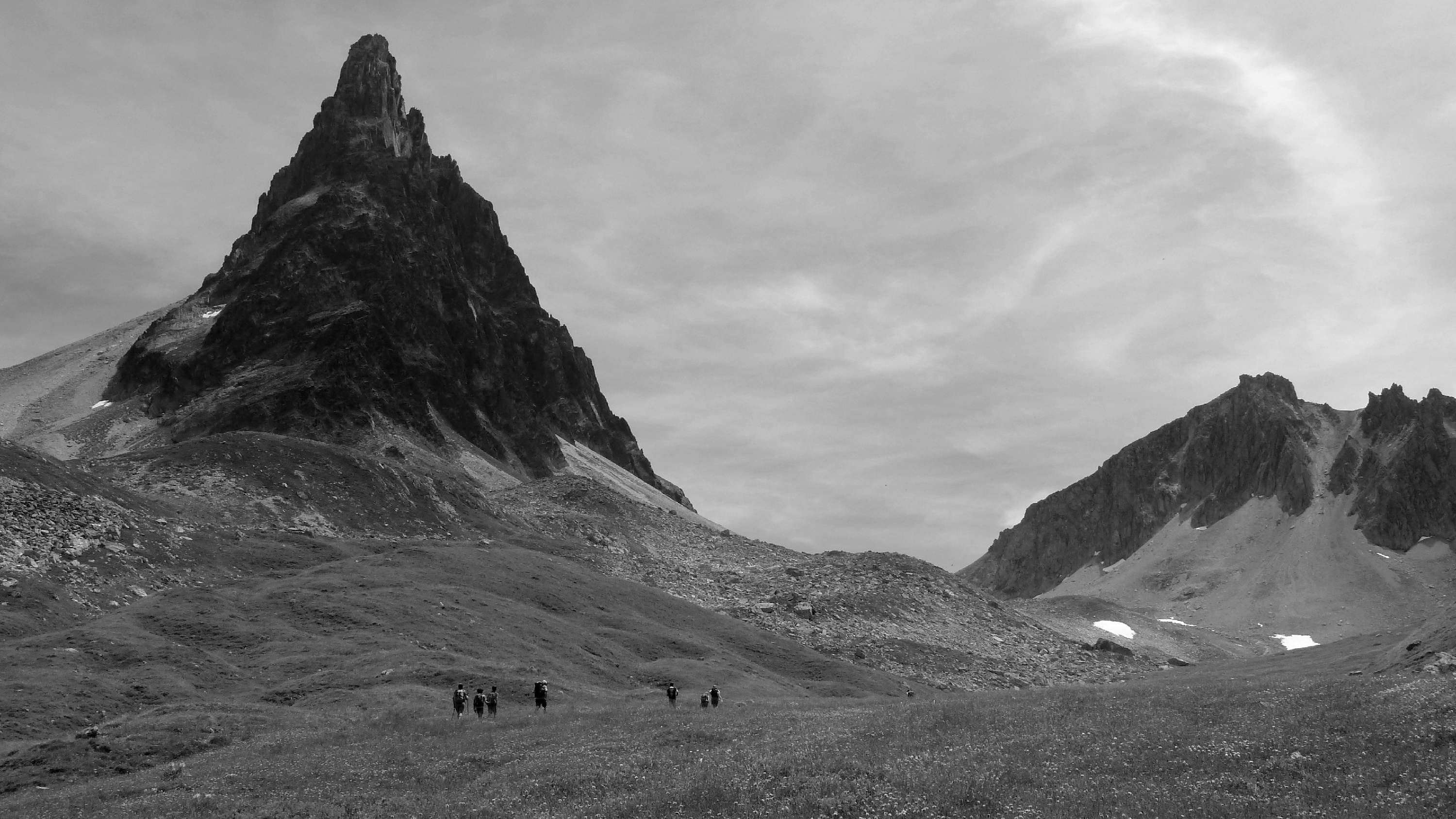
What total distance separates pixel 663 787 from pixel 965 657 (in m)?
86.6

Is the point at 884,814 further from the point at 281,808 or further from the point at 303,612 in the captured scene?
the point at 303,612

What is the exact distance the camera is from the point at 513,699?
179ft

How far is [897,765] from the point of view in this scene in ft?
85.6

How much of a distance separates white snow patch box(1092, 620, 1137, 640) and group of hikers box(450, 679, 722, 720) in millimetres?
140061

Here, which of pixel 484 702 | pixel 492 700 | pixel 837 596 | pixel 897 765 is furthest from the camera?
pixel 837 596

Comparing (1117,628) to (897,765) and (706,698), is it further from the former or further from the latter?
(897,765)

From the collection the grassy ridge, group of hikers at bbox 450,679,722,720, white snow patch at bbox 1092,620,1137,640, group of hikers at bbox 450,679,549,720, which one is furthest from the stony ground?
the grassy ridge

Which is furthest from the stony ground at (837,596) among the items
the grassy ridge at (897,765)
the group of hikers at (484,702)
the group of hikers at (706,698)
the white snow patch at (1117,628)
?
the grassy ridge at (897,765)

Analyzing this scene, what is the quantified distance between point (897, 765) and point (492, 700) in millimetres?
26652

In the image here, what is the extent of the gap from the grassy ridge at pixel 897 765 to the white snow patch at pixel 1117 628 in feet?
484

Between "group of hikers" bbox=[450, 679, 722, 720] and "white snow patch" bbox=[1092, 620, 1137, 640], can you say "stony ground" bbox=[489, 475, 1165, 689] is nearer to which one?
"white snow patch" bbox=[1092, 620, 1137, 640]

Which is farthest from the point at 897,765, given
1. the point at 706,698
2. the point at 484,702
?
the point at 706,698

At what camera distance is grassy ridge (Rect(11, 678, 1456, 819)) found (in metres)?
21.9

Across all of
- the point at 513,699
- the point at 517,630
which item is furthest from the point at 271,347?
the point at 513,699
